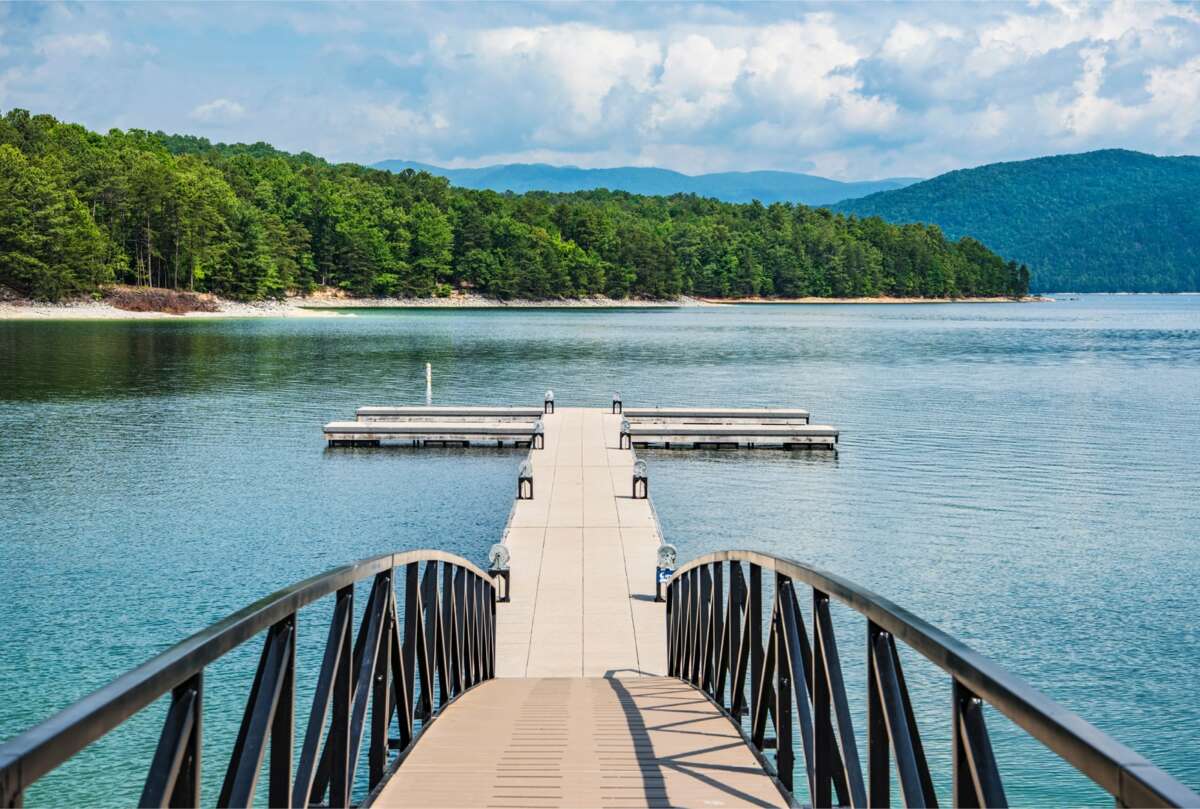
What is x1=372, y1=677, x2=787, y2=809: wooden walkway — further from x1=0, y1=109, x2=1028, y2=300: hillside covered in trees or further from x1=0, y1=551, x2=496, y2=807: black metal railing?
x1=0, y1=109, x2=1028, y2=300: hillside covered in trees

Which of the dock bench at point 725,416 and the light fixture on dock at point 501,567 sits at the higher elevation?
the dock bench at point 725,416

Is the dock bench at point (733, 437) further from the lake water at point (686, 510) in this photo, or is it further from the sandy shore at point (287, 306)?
the sandy shore at point (287, 306)

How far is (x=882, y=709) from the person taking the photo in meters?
3.32

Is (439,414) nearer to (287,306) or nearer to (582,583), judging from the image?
(582,583)

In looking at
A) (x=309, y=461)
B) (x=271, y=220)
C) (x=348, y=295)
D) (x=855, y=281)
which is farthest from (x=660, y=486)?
(x=855, y=281)

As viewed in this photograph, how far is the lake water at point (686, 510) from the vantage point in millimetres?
12297

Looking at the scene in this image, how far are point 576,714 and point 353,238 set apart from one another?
127989 millimetres

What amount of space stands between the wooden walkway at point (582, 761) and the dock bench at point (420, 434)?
24061 millimetres

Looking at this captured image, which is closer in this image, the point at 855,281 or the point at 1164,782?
the point at 1164,782

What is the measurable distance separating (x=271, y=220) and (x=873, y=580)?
111841mm

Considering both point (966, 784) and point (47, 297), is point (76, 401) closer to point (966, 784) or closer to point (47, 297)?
point (966, 784)

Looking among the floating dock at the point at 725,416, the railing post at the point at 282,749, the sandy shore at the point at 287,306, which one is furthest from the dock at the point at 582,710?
the sandy shore at the point at 287,306

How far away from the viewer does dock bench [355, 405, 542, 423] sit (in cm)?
3403

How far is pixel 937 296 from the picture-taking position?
198 meters
